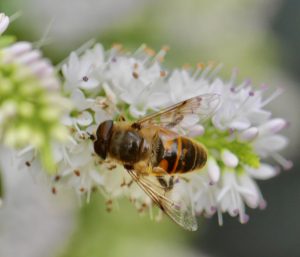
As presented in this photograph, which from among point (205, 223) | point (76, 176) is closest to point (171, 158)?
point (76, 176)

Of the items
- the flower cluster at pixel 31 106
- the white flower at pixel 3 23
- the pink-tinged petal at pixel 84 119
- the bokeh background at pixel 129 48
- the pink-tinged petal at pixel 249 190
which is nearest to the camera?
the flower cluster at pixel 31 106

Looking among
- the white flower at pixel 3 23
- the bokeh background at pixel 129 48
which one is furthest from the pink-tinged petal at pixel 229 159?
the bokeh background at pixel 129 48

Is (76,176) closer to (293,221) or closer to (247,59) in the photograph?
(247,59)

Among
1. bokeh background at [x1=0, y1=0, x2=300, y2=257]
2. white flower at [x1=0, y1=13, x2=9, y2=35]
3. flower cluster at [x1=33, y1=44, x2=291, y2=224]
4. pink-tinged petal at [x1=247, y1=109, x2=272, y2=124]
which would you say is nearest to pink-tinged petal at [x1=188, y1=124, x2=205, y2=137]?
flower cluster at [x1=33, y1=44, x2=291, y2=224]

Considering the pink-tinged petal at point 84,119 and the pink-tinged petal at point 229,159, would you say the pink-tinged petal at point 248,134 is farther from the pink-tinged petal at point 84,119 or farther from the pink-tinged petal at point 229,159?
the pink-tinged petal at point 84,119

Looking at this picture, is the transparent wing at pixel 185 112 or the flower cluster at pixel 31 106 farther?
the transparent wing at pixel 185 112

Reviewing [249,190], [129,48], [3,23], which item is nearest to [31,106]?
[3,23]
